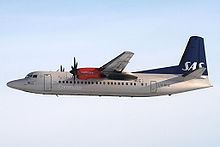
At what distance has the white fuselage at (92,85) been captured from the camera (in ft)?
96.8

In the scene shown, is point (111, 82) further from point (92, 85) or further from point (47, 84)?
point (47, 84)

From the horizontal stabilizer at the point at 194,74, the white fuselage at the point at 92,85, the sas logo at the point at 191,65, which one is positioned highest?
the sas logo at the point at 191,65

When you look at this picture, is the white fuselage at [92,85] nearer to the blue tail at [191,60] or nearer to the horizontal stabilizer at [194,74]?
the horizontal stabilizer at [194,74]

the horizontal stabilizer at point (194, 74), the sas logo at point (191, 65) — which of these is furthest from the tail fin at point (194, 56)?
the horizontal stabilizer at point (194, 74)

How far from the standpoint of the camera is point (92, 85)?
97.0 feet

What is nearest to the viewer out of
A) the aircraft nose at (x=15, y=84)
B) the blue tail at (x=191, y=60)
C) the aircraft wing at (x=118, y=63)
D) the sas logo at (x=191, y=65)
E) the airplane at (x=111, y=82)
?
the aircraft wing at (x=118, y=63)

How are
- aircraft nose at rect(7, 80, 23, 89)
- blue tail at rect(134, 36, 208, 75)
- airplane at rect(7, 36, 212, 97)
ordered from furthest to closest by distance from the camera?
1. blue tail at rect(134, 36, 208, 75)
2. aircraft nose at rect(7, 80, 23, 89)
3. airplane at rect(7, 36, 212, 97)

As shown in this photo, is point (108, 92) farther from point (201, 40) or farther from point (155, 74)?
point (201, 40)

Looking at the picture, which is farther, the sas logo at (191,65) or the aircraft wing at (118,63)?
the sas logo at (191,65)

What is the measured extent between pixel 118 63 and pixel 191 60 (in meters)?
7.97

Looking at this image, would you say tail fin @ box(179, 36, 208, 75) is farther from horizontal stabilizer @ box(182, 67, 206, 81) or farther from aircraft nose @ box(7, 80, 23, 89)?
aircraft nose @ box(7, 80, 23, 89)

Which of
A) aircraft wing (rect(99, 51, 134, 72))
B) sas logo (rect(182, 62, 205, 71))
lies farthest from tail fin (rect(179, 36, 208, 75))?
aircraft wing (rect(99, 51, 134, 72))

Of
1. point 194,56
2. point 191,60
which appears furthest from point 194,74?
point 194,56

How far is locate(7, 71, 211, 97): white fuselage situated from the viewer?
96.8ft
